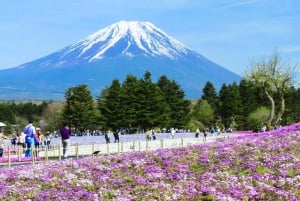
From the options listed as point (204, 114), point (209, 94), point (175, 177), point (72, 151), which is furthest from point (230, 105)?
point (175, 177)

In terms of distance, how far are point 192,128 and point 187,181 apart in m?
97.6

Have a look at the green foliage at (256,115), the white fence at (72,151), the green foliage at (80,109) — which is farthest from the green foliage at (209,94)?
the white fence at (72,151)

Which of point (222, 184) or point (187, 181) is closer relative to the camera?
point (222, 184)

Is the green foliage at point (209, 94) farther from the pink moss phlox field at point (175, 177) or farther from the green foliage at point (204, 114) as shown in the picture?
the pink moss phlox field at point (175, 177)

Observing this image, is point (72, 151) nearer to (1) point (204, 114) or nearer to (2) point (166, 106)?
(2) point (166, 106)

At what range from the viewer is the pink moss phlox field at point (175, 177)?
1334 cm

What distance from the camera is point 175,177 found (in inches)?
620

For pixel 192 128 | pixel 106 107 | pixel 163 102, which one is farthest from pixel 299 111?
pixel 106 107

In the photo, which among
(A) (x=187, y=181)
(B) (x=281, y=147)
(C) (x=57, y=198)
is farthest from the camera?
(B) (x=281, y=147)

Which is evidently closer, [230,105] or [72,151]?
[72,151]

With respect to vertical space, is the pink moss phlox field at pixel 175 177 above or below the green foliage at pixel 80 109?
below

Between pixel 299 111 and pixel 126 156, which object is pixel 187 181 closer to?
pixel 126 156

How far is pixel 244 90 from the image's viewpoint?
12438 centimetres

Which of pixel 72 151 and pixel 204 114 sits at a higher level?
pixel 204 114
